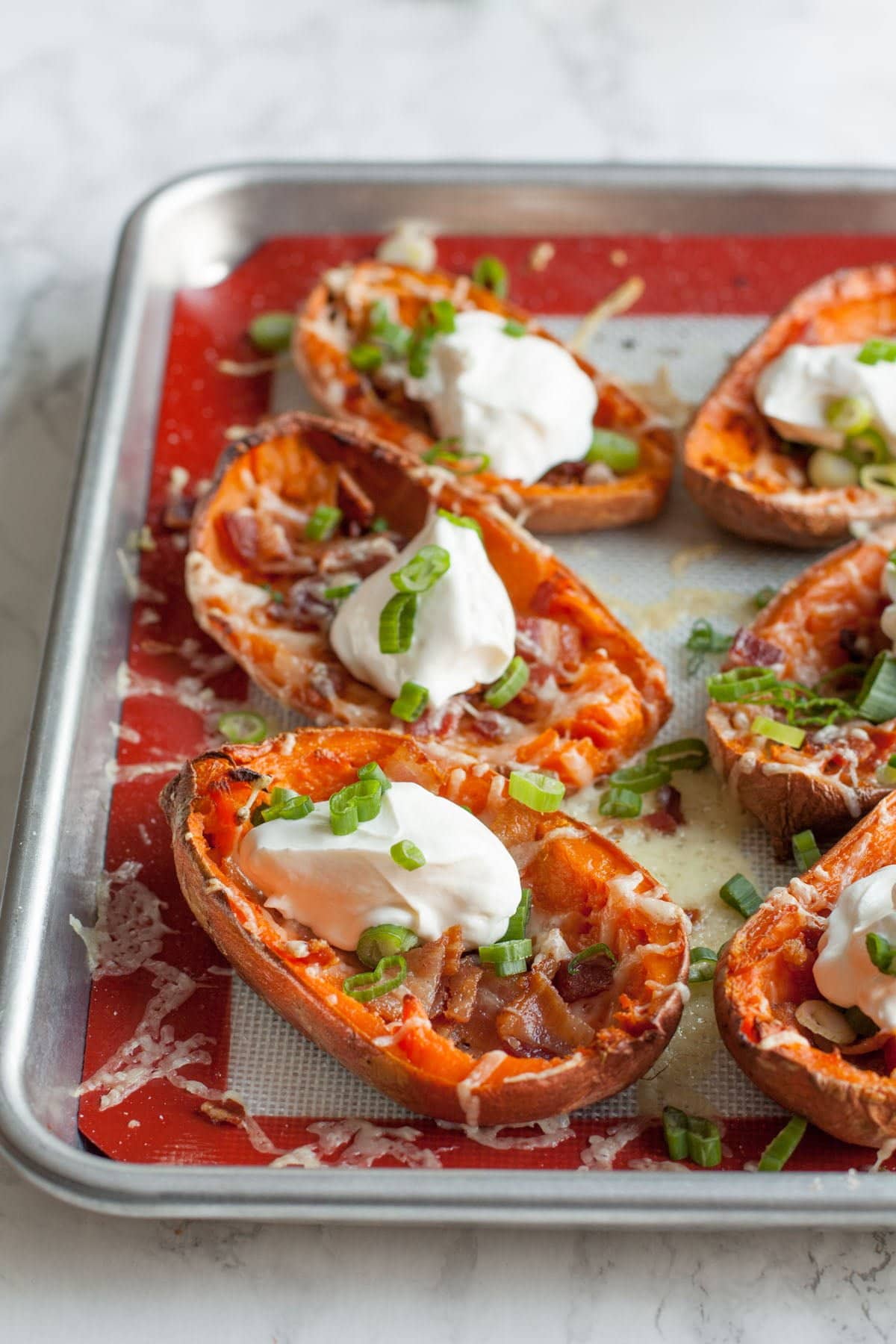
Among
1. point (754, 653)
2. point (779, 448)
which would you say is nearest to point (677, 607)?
point (754, 653)

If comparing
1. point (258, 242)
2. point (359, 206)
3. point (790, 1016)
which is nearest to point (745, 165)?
point (359, 206)

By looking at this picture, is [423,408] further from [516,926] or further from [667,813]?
[516,926]

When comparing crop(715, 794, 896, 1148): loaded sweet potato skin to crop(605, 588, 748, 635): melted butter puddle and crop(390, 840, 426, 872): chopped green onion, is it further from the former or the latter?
crop(605, 588, 748, 635): melted butter puddle

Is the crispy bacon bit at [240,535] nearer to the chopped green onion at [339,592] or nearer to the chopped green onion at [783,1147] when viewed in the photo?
the chopped green onion at [339,592]

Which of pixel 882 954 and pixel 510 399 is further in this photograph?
pixel 510 399

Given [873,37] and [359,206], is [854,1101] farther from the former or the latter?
[873,37]
